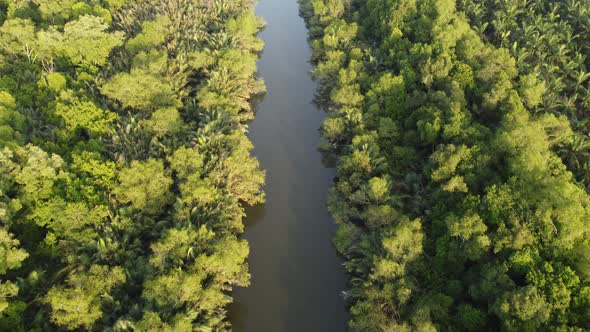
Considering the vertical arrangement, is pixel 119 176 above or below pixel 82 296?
above

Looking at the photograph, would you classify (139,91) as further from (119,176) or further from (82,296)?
(82,296)

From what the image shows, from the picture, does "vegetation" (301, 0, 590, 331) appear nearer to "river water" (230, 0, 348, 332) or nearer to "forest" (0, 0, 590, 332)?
"forest" (0, 0, 590, 332)

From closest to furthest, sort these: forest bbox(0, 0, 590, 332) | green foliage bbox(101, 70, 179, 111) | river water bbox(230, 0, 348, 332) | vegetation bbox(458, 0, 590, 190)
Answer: forest bbox(0, 0, 590, 332) → river water bbox(230, 0, 348, 332) → vegetation bbox(458, 0, 590, 190) → green foliage bbox(101, 70, 179, 111)

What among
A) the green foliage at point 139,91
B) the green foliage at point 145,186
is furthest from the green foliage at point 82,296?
the green foliage at point 139,91

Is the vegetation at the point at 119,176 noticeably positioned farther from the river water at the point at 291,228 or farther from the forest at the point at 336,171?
the river water at the point at 291,228

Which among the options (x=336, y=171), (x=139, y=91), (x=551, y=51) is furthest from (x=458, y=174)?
(x=139, y=91)

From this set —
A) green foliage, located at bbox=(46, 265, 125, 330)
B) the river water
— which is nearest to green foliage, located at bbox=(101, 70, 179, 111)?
the river water

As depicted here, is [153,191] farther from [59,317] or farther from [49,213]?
[59,317]
